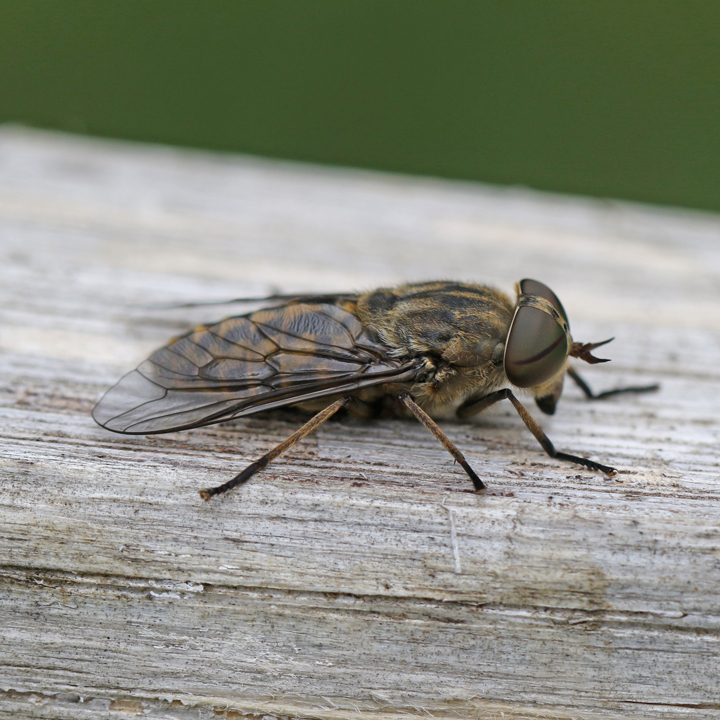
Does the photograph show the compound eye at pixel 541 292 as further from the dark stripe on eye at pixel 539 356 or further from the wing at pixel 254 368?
the wing at pixel 254 368

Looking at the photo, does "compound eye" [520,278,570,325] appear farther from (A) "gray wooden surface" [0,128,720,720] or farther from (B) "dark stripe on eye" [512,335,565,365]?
(A) "gray wooden surface" [0,128,720,720]

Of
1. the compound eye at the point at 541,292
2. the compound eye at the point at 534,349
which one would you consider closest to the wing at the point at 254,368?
the compound eye at the point at 534,349

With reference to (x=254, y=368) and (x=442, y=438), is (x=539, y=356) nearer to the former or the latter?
(x=442, y=438)

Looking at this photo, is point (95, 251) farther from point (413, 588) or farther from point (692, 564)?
point (692, 564)

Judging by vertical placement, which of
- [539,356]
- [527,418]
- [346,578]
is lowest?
[346,578]

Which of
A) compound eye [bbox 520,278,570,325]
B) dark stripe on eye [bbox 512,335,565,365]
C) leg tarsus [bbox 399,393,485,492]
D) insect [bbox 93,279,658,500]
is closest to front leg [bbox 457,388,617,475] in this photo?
insect [bbox 93,279,658,500]

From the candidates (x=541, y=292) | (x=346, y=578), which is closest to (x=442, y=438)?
(x=346, y=578)

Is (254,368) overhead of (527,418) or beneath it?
beneath

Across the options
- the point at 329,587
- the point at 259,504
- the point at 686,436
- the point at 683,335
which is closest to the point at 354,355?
the point at 259,504
